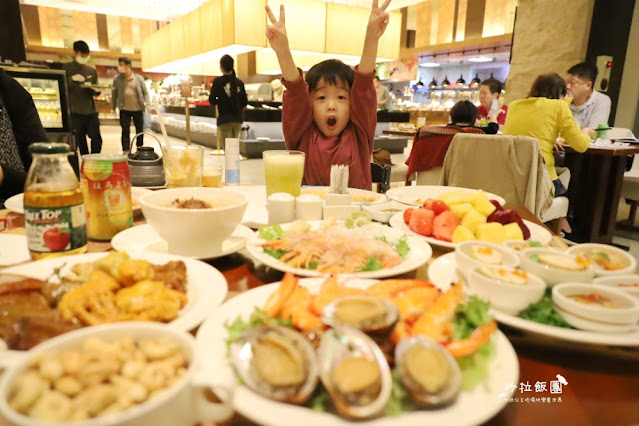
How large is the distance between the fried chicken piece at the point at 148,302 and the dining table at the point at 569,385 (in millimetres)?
192

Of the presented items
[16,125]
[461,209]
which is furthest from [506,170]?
[16,125]

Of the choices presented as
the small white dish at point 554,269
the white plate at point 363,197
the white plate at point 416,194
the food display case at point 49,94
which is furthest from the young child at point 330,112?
the food display case at point 49,94

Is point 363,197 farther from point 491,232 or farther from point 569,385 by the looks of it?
point 569,385

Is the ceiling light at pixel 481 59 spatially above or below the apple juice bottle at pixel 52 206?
above

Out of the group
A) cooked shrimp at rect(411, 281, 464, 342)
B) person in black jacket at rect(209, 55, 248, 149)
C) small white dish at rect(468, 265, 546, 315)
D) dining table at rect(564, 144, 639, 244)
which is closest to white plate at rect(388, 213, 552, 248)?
small white dish at rect(468, 265, 546, 315)

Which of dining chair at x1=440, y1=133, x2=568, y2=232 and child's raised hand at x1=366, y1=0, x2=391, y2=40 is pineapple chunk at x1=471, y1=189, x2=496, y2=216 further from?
dining chair at x1=440, y1=133, x2=568, y2=232

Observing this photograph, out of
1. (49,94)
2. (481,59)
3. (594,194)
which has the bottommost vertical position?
(594,194)

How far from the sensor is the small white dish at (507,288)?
729 mm

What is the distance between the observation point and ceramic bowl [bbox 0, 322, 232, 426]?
39cm

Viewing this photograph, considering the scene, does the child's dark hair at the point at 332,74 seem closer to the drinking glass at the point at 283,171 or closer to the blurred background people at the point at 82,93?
the drinking glass at the point at 283,171

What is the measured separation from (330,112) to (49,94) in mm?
3708

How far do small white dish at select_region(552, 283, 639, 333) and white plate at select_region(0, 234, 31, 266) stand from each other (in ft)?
3.76

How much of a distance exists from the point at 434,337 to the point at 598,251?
1.89ft

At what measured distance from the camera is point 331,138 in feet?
8.00
